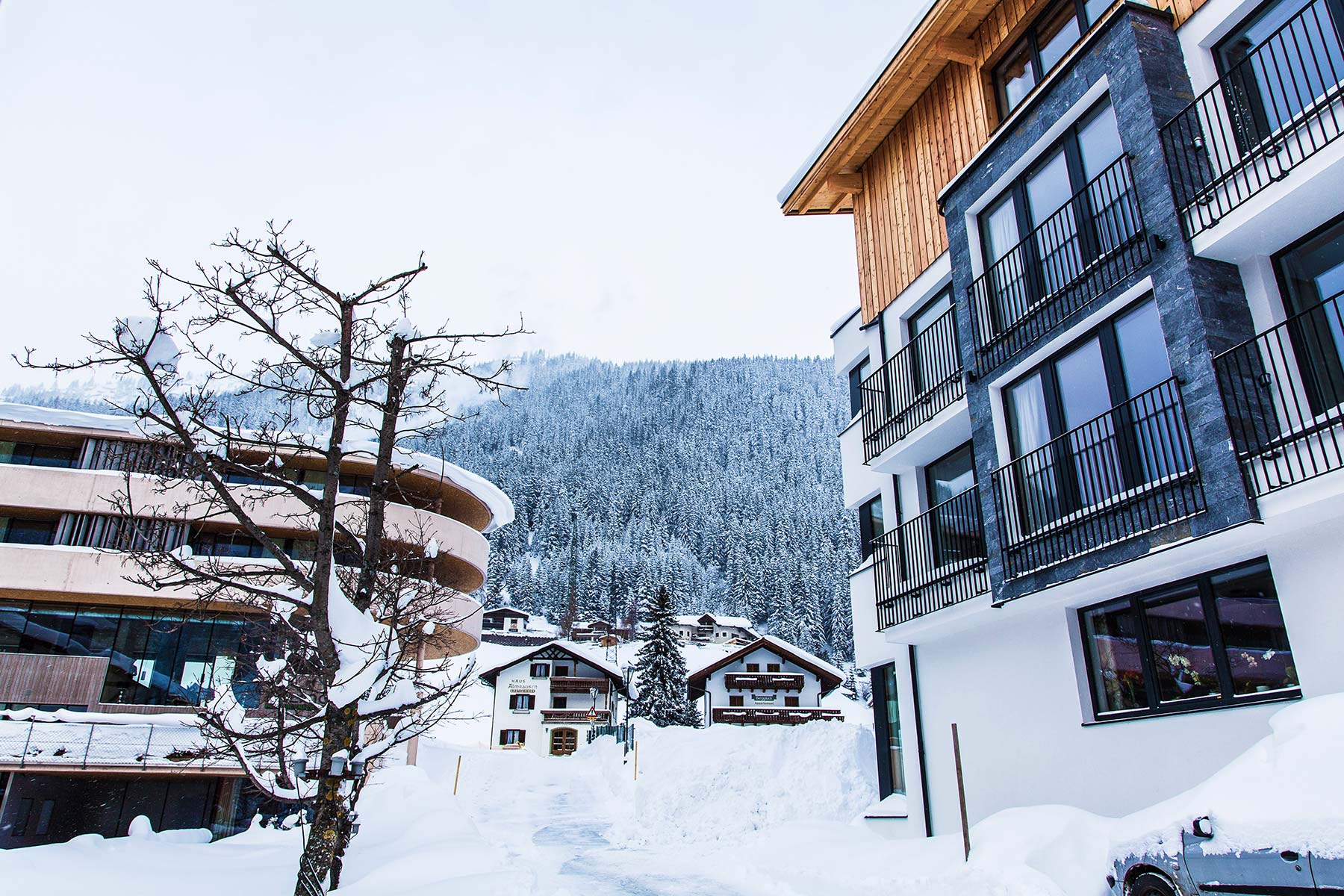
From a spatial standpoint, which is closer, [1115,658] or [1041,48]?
[1115,658]

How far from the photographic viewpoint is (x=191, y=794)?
71.9 ft

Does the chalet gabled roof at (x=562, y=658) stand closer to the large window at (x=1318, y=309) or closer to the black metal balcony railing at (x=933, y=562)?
the black metal balcony railing at (x=933, y=562)

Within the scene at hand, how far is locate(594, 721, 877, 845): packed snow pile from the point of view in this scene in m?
20.2

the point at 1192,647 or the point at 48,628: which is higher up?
the point at 48,628

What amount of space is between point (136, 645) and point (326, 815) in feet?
78.5

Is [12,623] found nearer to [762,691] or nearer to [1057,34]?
[1057,34]

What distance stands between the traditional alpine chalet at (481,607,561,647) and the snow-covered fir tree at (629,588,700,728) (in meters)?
54.8

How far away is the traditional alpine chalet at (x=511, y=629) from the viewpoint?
111m

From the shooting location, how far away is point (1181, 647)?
30.2 feet

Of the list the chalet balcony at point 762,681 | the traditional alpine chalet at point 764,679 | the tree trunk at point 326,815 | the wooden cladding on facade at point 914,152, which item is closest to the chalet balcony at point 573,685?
the traditional alpine chalet at point 764,679

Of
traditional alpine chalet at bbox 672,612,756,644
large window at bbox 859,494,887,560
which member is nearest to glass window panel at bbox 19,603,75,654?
large window at bbox 859,494,887,560

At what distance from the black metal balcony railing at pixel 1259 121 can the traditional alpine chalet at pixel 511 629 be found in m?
106

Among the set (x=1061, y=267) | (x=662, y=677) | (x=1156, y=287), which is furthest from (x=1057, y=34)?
(x=662, y=677)

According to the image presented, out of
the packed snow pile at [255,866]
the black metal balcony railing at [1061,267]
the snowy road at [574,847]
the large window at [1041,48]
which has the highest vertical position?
the large window at [1041,48]
